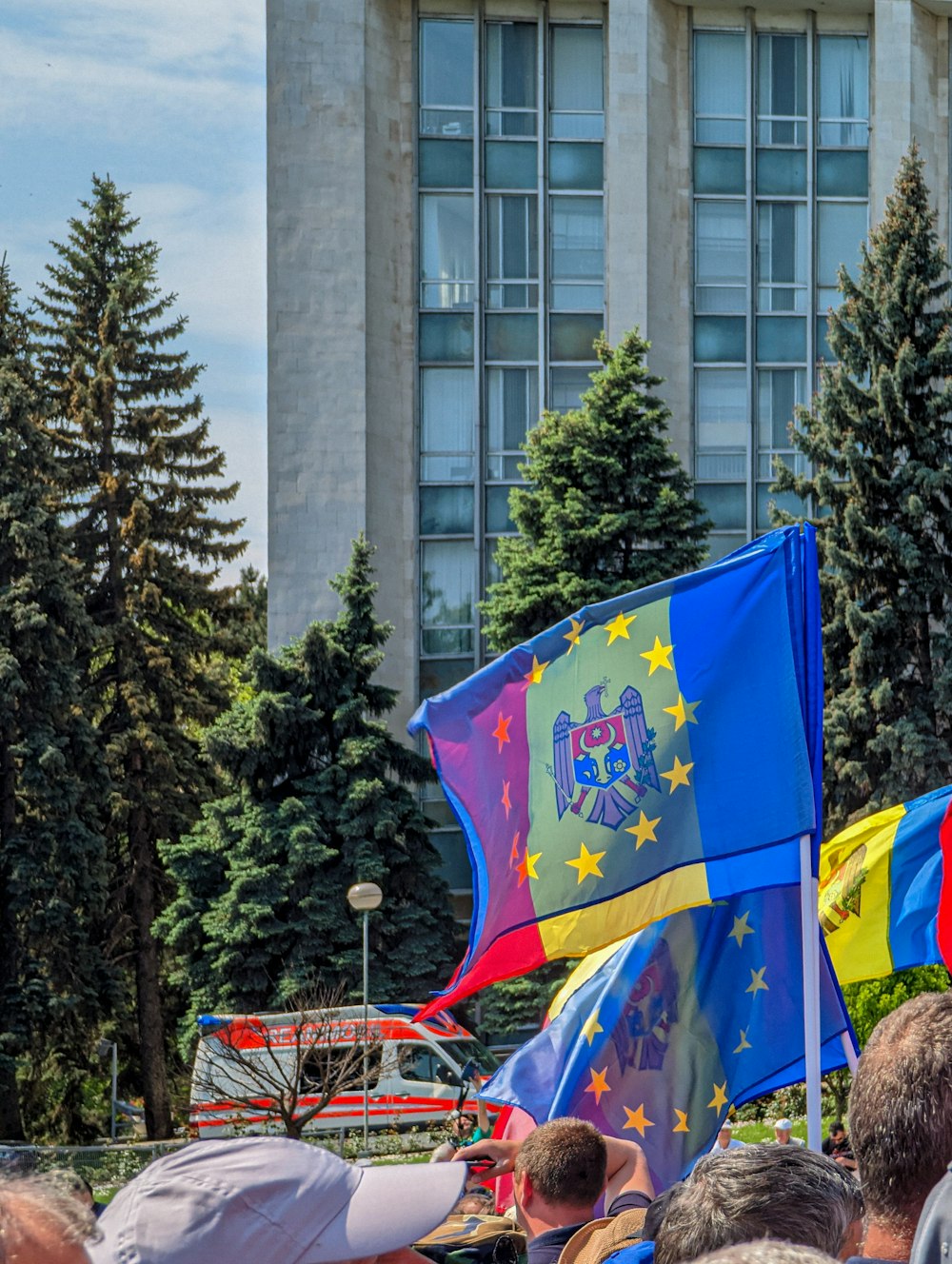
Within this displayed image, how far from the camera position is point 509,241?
3444 centimetres

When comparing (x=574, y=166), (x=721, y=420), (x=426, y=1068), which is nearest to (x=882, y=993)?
(x=426, y=1068)

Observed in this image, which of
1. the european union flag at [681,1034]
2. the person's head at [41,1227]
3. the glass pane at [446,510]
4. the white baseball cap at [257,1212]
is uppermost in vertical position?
the glass pane at [446,510]

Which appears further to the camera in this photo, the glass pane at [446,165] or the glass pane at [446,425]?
the glass pane at [446,165]

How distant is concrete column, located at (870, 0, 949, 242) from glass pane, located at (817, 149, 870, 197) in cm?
21

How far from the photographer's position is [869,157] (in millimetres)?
35125

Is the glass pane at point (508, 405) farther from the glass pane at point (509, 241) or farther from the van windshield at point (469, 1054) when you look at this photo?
the van windshield at point (469, 1054)

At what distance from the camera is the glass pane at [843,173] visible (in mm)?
35125

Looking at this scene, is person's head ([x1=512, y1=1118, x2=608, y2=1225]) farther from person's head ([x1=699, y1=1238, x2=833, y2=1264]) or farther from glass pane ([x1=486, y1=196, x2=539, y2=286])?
glass pane ([x1=486, y1=196, x2=539, y2=286])

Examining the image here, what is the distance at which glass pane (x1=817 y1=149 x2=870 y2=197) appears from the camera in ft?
115

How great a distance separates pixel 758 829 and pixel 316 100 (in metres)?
28.2

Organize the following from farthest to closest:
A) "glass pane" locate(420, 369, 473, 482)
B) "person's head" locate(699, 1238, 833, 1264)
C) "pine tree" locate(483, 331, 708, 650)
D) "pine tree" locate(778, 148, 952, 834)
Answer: "glass pane" locate(420, 369, 473, 482) → "pine tree" locate(483, 331, 708, 650) → "pine tree" locate(778, 148, 952, 834) → "person's head" locate(699, 1238, 833, 1264)

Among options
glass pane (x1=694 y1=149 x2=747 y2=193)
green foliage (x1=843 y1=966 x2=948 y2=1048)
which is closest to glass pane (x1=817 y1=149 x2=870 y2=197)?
glass pane (x1=694 y1=149 x2=747 y2=193)

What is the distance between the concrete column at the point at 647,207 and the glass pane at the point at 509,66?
64.0 inches

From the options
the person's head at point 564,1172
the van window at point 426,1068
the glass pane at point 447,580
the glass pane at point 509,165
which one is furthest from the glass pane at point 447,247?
the person's head at point 564,1172
